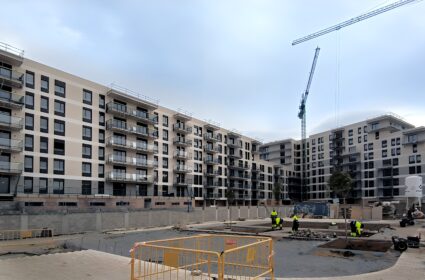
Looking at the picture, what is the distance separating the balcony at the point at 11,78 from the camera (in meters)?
44.4

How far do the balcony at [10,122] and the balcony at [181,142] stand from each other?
1239 inches

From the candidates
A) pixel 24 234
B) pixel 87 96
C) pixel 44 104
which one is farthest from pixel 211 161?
pixel 24 234

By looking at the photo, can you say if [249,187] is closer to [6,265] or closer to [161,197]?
[161,197]

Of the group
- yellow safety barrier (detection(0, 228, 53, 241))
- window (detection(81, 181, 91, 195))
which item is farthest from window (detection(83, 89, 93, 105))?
yellow safety barrier (detection(0, 228, 53, 241))

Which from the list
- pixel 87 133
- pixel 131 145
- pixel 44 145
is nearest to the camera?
pixel 44 145

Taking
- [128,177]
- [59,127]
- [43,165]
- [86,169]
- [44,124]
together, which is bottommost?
[128,177]

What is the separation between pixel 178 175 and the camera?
7419 cm

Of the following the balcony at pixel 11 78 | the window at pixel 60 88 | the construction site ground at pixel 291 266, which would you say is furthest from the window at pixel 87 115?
the construction site ground at pixel 291 266

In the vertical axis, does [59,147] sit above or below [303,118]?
below

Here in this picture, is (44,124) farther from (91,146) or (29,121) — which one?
(91,146)

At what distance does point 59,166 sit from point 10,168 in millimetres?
7076

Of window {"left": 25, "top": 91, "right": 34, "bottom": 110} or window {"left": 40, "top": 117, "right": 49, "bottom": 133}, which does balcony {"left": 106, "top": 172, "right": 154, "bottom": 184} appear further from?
window {"left": 25, "top": 91, "right": 34, "bottom": 110}

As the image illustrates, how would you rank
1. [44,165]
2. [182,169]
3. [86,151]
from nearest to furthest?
[44,165]
[86,151]
[182,169]

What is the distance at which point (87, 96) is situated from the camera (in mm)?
55750
